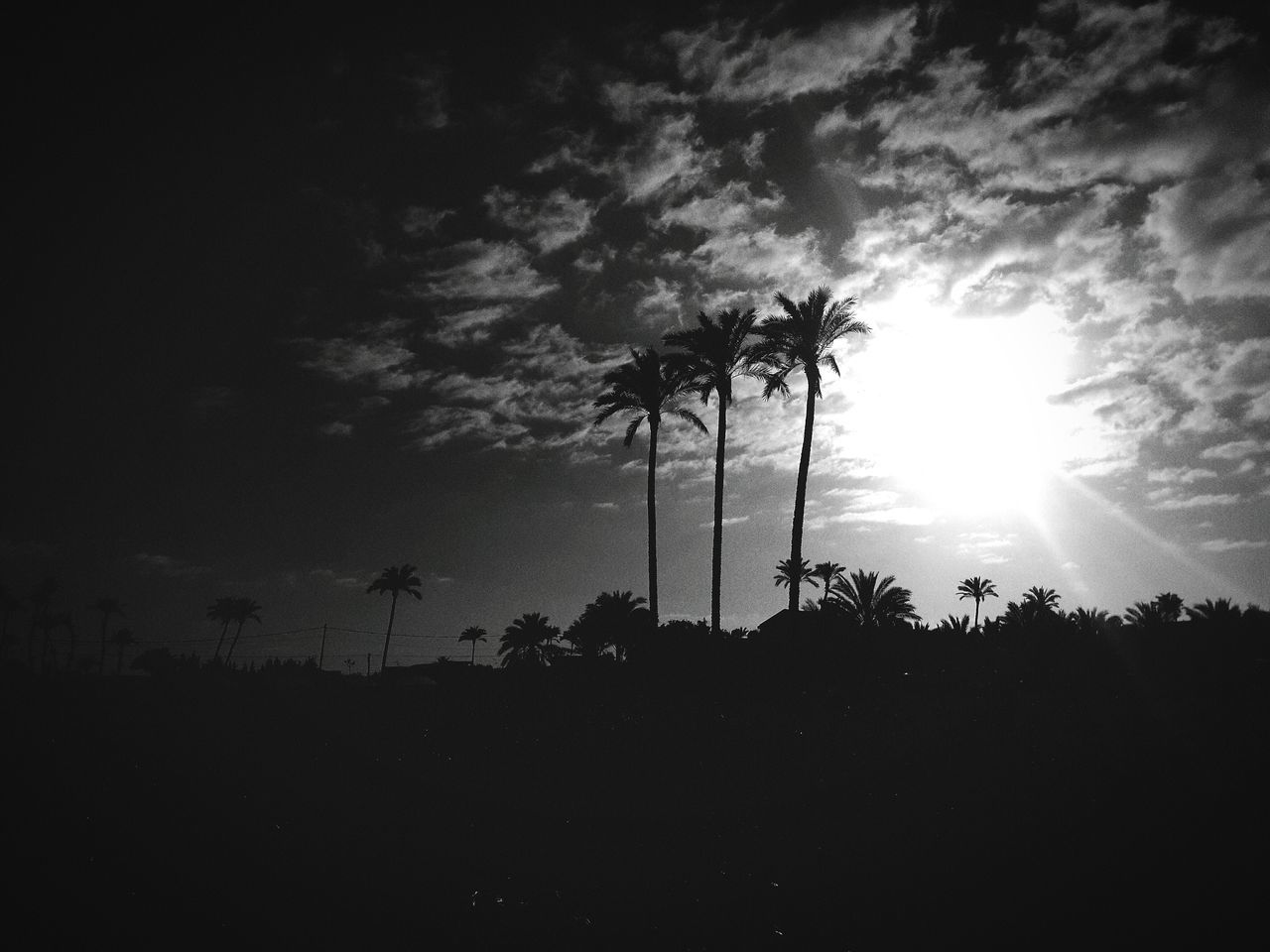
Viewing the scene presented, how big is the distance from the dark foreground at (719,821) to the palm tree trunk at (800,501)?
6514mm

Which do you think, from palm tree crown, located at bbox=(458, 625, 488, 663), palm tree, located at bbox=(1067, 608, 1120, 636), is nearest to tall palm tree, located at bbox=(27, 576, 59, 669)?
palm tree crown, located at bbox=(458, 625, 488, 663)

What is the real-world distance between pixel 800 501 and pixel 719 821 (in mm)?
16955

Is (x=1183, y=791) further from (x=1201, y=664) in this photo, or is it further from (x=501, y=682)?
(x=501, y=682)

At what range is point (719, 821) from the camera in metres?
12.0

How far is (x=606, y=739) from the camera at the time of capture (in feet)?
53.6

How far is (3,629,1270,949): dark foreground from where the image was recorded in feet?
27.2

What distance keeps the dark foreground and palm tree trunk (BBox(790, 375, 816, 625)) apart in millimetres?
6514

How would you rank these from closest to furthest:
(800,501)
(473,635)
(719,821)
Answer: (719,821)
(800,501)
(473,635)

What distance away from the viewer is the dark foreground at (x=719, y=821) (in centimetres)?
828

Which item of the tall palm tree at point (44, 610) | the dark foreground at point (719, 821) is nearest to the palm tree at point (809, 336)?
the dark foreground at point (719, 821)

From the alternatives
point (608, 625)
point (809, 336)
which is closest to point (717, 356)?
point (809, 336)

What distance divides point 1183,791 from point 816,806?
5704 millimetres

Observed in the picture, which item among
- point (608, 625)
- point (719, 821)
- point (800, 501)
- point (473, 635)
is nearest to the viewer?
point (719, 821)

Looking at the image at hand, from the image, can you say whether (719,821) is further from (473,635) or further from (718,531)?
(473,635)
